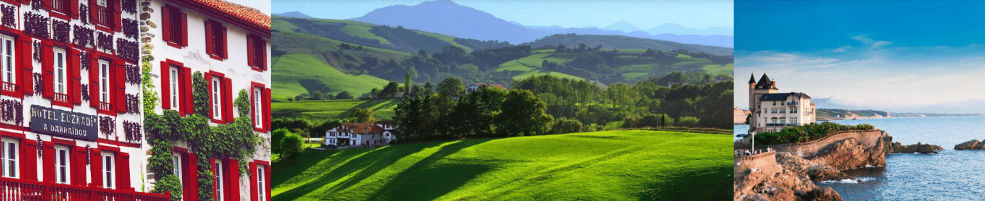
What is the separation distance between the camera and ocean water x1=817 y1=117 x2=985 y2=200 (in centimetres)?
1486

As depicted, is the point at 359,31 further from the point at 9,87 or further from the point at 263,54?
the point at 9,87

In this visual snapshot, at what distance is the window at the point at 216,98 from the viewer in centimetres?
796

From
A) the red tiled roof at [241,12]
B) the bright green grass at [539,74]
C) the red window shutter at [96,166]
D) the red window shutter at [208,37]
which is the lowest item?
the red window shutter at [96,166]

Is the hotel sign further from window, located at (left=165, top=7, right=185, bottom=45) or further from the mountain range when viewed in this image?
the mountain range

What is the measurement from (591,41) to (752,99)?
512 cm

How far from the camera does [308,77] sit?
34.2ft

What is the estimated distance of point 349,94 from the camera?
34.2 feet

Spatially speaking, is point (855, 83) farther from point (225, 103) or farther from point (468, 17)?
point (225, 103)

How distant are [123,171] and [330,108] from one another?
11.4 ft

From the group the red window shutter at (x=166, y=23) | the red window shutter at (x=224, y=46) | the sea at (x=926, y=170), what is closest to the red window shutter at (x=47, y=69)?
the red window shutter at (x=166, y=23)

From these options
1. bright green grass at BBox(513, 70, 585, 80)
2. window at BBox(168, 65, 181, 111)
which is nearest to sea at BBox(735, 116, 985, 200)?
bright green grass at BBox(513, 70, 585, 80)

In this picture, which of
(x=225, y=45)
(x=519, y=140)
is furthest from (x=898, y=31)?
(x=225, y=45)

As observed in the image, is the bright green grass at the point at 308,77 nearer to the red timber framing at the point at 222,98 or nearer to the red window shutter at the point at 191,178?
the red timber framing at the point at 222,98

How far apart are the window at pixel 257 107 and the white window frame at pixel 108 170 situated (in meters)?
1.73
